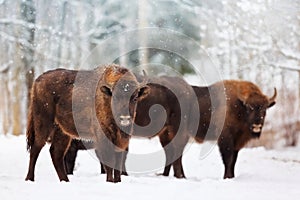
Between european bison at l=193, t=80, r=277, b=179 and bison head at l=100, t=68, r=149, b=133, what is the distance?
11.3 feet

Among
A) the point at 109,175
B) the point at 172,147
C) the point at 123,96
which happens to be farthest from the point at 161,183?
the point at 172,147

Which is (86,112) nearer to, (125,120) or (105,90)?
(105,90)

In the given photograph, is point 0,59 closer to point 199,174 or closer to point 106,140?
point 199,174

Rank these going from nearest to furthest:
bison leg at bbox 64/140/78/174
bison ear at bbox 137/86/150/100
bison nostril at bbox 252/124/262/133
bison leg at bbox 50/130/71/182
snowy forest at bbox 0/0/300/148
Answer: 1. bison ear at bbox 137/86/150/100
2. bison leg at bbox 50/130/71/182
3. bison leg at bbox 64/140/78/174
4. bison nostril at bbox 252/124/262/133
5. snowy forest at bbox 0/0/300/148

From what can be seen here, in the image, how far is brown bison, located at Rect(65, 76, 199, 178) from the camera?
11.5m

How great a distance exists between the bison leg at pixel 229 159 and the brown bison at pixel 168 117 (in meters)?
0.81

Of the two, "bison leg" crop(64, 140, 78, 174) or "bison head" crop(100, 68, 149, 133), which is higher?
"bison head" crop(100, 68, 149, 133)

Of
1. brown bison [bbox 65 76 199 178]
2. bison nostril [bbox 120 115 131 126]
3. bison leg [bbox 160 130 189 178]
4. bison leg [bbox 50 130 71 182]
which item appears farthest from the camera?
bison leg [bbox 160 130 189 178]

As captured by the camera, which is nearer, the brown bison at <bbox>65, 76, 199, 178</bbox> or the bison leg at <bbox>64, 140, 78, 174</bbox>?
the bison leg at <bbox>64, 140, 78, 174</bbox>

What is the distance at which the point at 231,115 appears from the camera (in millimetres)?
12156

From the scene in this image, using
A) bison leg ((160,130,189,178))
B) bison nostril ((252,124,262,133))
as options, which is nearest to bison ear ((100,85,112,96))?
bison leg ((160,130,189,178))

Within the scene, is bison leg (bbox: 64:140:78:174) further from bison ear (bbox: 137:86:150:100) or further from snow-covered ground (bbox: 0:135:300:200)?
bison ear (bbox: 137:86:150:100)

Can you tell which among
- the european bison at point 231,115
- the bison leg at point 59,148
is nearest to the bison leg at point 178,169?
the european bison at point 231,115

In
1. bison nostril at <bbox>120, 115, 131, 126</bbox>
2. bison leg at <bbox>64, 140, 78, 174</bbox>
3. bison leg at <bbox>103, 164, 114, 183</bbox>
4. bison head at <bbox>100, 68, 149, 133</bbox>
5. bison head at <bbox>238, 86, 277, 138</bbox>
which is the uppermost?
bison head at <bbox>100, 68, 149, 133</bbox>
